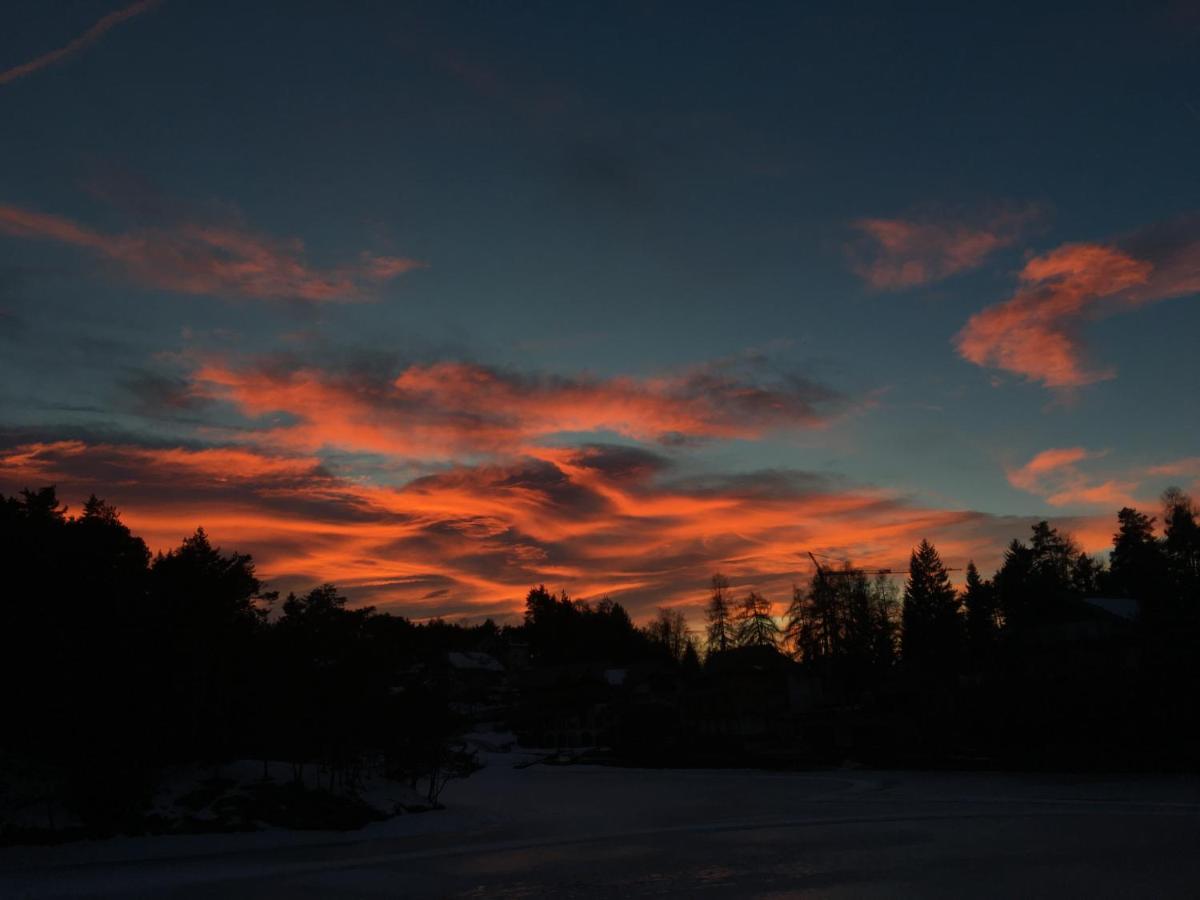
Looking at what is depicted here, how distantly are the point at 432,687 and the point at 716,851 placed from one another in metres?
26.8

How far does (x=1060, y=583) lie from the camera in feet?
351

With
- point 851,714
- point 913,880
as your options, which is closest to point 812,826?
point 913,880

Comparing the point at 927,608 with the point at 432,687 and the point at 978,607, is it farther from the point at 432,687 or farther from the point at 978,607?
the point at 432,687

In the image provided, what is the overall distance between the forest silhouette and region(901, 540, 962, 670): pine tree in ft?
1.24

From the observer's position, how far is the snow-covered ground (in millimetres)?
25031

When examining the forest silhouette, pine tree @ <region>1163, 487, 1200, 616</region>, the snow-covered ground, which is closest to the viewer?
the snow-covered ground

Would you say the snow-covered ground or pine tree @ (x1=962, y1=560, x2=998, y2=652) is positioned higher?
pine tree @ (x1=962, y1=560, x2=998, y2=652)

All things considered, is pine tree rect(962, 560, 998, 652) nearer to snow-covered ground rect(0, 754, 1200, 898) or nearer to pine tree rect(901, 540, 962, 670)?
pine tree rect(901, 540, 962, 670)

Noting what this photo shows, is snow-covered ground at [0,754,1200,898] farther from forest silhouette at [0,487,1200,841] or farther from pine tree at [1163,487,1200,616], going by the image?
pine tree at [1163,487,1200,616]

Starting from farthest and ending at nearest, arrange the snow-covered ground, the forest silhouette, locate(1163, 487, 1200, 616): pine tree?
locate(1163, 487, 1200, 616): pine tree, the forest silhouette, the snow-covered ground

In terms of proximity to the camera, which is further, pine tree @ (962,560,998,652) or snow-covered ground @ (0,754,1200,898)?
pine tree @ (962,560,998,652)

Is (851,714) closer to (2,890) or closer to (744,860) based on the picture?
(744,860)

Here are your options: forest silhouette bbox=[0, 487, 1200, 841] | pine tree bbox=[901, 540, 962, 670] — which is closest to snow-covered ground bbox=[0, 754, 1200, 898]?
forest silhouette bbox=[0, 487, 1200, 841]

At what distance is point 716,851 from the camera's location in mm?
31188
